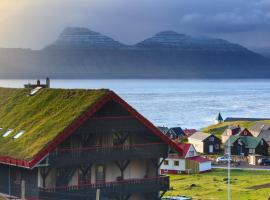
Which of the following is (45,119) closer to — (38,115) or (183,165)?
(38,115)

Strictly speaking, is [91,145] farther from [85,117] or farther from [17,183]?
[17,183]

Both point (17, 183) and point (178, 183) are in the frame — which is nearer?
point (17, 183)

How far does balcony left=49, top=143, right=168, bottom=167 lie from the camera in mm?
40562

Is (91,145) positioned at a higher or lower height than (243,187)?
higher

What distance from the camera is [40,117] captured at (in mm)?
44312

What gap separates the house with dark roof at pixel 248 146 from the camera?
412 ft

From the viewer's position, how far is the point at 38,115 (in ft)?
146

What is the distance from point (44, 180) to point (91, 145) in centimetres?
389

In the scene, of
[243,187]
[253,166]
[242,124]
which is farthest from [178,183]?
[242,124]

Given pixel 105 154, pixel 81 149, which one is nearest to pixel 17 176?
pixel 81 149

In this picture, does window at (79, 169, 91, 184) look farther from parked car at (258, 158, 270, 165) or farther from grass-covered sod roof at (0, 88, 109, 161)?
parked car at (258, 158, 270, 165)

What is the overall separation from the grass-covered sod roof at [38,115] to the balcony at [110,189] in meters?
2.57

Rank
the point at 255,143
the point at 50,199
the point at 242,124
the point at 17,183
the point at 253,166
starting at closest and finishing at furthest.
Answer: the point at 50,199 < the point at 17,183 < the point at 253,166 < the point at 255,143 < the point at 242,124

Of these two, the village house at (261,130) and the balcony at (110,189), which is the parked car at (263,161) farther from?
the balcony at (110,189)
